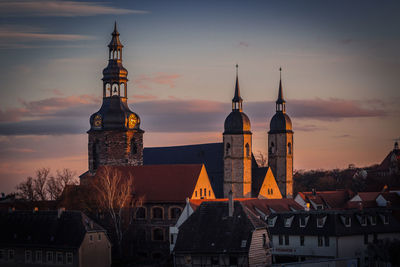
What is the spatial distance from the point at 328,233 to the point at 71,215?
22056 mm

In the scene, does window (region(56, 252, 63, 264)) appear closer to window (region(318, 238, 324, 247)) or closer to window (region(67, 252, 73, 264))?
window (region(67, 252, 73, 264))

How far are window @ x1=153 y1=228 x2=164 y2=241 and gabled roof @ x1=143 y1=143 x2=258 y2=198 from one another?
56.7 ft

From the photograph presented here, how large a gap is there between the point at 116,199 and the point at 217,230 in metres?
19.9

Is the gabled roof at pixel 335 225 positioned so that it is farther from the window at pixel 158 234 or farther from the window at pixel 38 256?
the window at pixel 38 256

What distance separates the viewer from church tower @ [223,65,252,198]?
322ft

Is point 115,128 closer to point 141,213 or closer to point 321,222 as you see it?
point 141,213

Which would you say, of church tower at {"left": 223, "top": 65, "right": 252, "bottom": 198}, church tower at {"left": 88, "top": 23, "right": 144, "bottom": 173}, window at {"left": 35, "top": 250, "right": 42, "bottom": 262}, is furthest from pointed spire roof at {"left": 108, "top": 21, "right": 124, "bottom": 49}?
window at {"left": 35, "top": 250, "right": 42, "bottom": 262}

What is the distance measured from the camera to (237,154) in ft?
325

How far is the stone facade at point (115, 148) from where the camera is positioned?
96.1 meters

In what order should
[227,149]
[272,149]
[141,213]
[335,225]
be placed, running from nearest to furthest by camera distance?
[335,225]
[141,213]
[227,149]
[272,149]

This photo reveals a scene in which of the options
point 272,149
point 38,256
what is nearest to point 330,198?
point 272,149

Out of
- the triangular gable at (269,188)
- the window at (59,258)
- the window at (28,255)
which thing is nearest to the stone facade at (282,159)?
the triangular gable at (269,188)

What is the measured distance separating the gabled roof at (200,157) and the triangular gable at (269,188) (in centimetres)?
296

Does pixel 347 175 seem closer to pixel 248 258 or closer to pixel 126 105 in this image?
pixel 126 105
